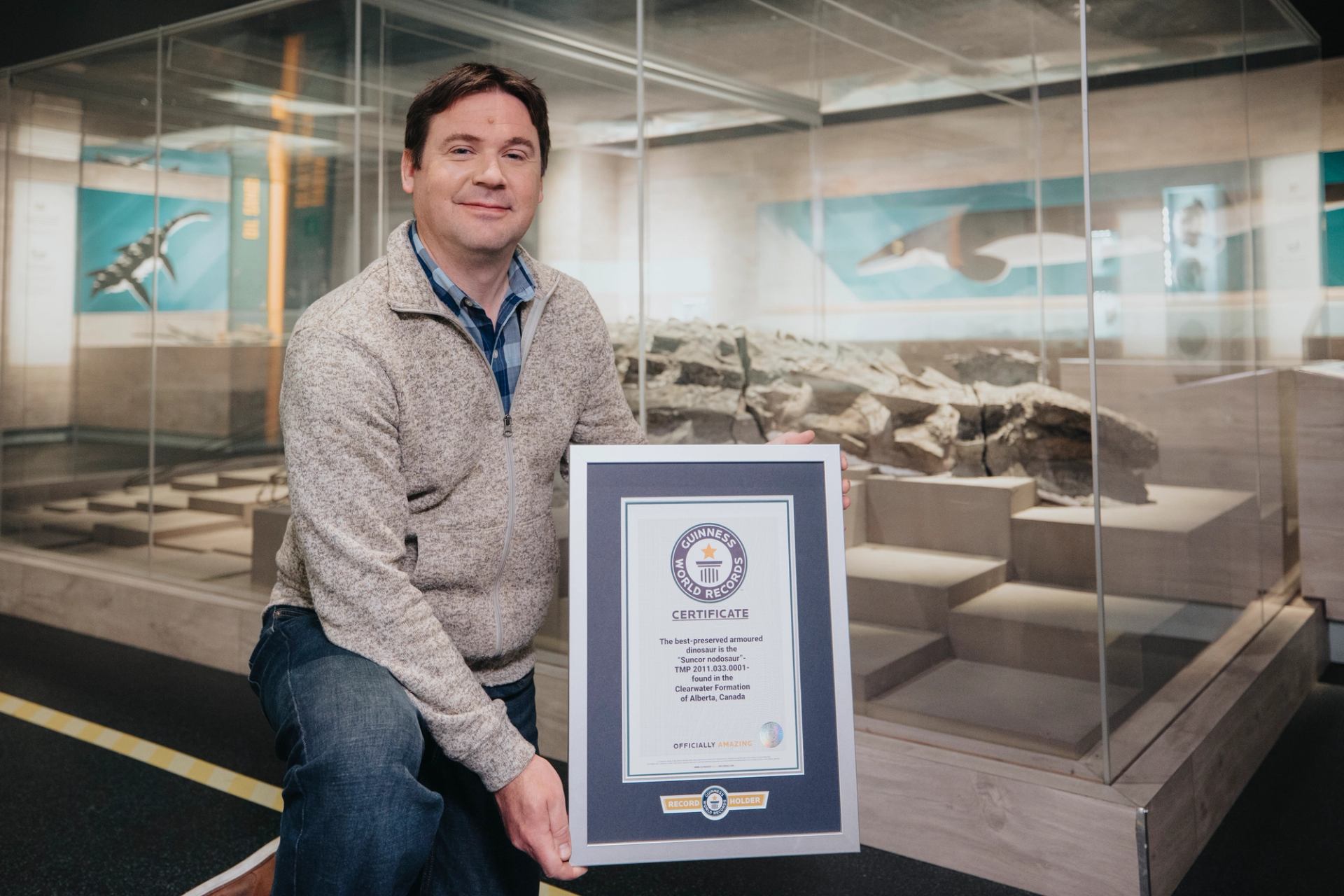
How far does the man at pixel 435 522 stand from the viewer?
1415mm

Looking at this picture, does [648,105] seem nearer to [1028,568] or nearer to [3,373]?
[1028,568]

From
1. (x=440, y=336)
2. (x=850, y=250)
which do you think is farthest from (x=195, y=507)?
(x=440, y=336)

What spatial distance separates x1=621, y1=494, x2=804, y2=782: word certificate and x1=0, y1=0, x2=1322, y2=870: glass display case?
1343 millimetres

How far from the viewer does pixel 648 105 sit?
3.35 m

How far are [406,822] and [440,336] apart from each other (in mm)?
694

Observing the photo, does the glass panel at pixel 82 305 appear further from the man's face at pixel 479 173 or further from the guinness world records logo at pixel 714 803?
the guinness world records logo at pixel 714 803

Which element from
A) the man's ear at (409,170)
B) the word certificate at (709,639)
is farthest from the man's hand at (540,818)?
the man's ear at (409,170)

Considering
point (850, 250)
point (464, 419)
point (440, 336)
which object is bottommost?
point (464, 419)

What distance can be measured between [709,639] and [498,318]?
635 millimetres

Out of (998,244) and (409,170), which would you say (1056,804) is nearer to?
(998,244)

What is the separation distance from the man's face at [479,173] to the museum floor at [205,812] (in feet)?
5.42

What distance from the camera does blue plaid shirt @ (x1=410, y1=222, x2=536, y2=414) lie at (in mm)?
1680

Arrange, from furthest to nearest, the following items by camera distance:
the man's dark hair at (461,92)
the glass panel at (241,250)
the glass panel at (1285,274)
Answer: the glass panel at (241,250) < the glass panel at (1285,274) < the man's dark hair at (461,92)

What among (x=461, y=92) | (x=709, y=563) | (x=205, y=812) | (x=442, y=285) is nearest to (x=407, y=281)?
(x=442, y=285)
